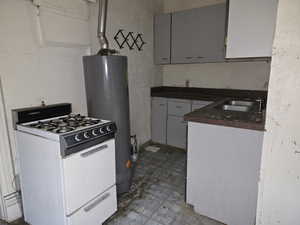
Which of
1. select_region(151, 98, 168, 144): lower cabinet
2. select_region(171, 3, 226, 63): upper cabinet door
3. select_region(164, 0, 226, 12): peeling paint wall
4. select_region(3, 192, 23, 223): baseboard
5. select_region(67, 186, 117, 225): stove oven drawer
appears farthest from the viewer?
select_region(151, 98, 168, 144): lower cabinet

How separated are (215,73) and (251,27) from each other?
69.0 inches

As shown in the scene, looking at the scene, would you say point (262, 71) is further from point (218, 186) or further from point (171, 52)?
point (218, 186)

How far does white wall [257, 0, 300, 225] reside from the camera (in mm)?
855

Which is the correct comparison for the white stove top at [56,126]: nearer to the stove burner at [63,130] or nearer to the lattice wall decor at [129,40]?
the stove burner at [63,130]

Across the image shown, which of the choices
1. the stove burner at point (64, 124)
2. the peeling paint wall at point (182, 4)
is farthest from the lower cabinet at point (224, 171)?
the peeling paint wall at point (182, 4)

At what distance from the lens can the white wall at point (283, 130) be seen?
86 centimetres

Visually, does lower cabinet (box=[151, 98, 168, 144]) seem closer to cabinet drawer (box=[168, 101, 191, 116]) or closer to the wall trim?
cabinet drawer (box=[168, 101, 191, 116])

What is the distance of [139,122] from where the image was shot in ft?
10.9

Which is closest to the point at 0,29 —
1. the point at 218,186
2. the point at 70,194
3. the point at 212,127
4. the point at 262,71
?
the point at 70,194

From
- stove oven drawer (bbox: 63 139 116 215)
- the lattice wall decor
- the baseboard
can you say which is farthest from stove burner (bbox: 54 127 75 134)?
the lattice wall decor

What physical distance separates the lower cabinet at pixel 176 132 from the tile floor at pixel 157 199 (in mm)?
437

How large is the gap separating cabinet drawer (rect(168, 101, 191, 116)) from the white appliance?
176 centimetres

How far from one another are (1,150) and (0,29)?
97cm

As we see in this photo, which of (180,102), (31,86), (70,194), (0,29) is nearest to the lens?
(70,194)
